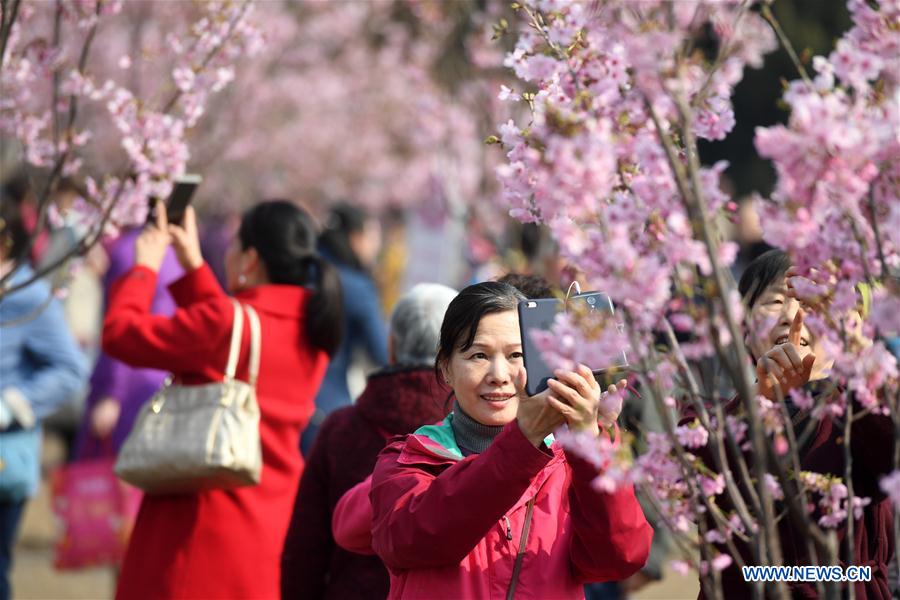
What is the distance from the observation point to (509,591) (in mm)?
2787

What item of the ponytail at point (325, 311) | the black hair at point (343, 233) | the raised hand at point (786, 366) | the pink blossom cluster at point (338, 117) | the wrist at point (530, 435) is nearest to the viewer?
the wrist at point (530, 435)

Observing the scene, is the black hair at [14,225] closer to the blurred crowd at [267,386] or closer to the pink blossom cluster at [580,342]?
the blurred crowd at [267,386]

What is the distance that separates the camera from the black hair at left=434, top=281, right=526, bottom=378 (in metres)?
3.05

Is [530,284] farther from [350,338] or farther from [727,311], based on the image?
[350,338]

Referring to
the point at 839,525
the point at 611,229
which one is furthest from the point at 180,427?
the point at 611,229

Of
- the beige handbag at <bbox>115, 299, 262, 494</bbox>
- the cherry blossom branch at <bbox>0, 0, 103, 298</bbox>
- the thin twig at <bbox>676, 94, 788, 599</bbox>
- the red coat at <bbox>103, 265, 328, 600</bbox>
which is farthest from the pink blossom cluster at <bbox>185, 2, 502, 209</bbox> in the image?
the thin twig at <bbox>676, 94, 788, 599</bbox>

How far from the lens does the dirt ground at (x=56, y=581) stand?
27.4ft

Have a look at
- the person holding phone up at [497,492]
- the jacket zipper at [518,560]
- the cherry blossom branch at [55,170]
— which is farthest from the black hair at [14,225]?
the jacket zipper at [518,560]

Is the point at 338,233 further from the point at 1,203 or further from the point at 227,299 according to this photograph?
the point at 227,299

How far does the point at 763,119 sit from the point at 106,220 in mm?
20424

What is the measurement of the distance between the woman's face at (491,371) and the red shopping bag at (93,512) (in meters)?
4.77

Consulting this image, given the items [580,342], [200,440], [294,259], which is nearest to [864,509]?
[580,342]

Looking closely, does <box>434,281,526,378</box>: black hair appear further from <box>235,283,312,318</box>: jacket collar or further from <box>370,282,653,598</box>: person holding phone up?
<box>235,283,312,318</box>: jacket collar

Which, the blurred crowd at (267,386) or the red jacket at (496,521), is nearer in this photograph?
the red jacket at (496,521)
